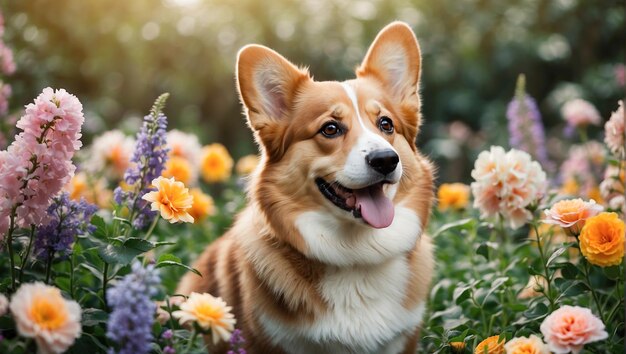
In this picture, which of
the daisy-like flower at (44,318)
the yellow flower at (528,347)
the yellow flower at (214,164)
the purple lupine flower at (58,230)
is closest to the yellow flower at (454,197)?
the yellow flower at (214,164)


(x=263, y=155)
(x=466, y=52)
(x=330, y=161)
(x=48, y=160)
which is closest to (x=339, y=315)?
(x=330, y=161)

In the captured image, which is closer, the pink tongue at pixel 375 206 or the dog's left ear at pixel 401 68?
the pink tongue at pixel 375 206

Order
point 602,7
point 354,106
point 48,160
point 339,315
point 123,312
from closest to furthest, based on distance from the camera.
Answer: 1. point 123,312
2. point 48,160
3. point 339,315
4. point 354,106
5. point 602,7

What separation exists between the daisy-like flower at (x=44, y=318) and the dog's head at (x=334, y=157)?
0.97 m

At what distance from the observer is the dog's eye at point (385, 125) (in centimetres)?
261

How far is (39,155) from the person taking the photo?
198 centimetres

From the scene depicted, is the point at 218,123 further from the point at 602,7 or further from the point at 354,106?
the point at 354,106

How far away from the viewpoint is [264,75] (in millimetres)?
2623

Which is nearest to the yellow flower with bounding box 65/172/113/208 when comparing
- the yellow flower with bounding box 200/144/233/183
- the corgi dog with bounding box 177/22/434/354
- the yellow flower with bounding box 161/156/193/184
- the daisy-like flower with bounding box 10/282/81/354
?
the yellow flower with bounding box 161/156/193/184

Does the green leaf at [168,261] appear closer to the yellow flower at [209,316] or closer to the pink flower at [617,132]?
the yellow flower at [209,316]

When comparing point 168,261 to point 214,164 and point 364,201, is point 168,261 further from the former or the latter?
point 214,164

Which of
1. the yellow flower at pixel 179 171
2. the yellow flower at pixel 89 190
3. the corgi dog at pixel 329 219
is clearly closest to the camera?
the corgi dog at pixel 329 219

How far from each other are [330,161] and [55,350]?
119cm

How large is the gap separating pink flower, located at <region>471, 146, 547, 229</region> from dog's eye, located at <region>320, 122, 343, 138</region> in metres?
0.62
